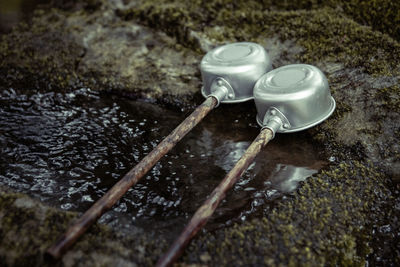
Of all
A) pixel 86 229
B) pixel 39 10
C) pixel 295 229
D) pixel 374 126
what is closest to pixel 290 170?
pixel 295 229

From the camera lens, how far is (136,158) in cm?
326

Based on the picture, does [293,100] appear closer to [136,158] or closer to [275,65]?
Answer: [275,65]

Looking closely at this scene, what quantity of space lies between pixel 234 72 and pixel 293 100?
2.41 feet

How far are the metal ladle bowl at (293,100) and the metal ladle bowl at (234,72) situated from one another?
0.89 feet

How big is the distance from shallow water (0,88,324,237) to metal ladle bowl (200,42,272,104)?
0.34 metres

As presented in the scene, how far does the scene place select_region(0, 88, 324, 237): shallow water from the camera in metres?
2.72

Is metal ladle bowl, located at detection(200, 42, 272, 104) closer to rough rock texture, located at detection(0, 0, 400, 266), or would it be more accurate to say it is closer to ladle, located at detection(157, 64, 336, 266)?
ladle, located at detection(157, 64, 336, 266)

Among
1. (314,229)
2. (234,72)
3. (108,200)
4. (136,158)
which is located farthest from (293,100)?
(108,200)

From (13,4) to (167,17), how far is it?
2.98 metres

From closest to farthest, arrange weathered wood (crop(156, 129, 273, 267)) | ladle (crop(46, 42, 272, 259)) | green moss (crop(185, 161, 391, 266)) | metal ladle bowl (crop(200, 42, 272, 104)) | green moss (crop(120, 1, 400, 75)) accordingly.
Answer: weathered wood (crop(156, 129, 273, 267)) < green moss (crop(185, 161, 391, 266)) < ladle (crop(46, 42, 272, 259)) < metal ladle bowl (crop(200, 42, 272, 104)) < green moss (crop(120, 1, 400, 75))

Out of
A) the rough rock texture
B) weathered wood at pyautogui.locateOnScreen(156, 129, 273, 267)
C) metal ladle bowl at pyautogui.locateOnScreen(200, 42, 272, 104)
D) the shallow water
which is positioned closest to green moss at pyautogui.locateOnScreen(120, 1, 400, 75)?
the rough rock texture

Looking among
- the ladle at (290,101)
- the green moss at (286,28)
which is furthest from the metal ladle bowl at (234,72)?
the green moss at (286,28)

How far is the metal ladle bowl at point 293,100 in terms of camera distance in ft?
9.67

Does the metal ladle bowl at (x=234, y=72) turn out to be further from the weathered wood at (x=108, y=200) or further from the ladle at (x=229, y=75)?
the weathered wood at (x=108, y=200)
